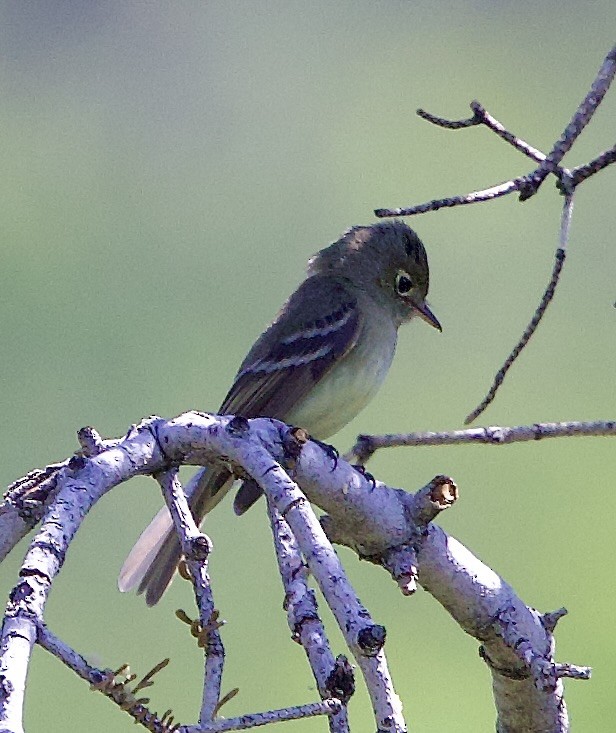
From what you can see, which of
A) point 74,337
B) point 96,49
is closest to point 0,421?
point 74,337

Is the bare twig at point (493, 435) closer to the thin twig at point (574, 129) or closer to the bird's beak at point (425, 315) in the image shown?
the thin twig at point (574, 129)

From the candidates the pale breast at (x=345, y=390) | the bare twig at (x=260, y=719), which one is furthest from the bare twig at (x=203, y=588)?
the pale breast at (x=345, y=390)

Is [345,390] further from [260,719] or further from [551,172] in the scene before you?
[260,719]

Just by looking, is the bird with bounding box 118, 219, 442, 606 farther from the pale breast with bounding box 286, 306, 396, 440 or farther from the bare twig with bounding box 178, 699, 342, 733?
the bare twig with bounding box 178, 699, 342, 733

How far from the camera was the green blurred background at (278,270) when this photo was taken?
6949mm

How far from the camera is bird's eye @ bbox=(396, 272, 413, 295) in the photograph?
18.4 ft

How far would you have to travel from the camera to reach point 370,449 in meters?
3.64

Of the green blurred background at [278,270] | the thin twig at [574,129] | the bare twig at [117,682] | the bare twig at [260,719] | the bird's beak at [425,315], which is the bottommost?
the bare twig at [260,719]

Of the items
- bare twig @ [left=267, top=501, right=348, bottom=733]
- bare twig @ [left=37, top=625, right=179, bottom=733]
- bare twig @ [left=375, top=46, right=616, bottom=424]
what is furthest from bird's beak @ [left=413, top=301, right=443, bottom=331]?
bare twig @ [left=37, top=625, right=179, bottom=733]

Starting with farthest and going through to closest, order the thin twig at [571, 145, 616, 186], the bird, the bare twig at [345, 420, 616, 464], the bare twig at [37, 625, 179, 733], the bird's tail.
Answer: the bird, the bird's tail, the bare twig at [345, 420, 616, 464], the thin twig at [571, 145, 616, 186], the bare twig at [37, 625, 179, 733]

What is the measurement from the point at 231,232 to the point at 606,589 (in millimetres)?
5485

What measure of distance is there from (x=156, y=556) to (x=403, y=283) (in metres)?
1.95

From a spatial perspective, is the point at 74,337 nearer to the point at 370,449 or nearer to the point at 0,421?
the point at 0,421

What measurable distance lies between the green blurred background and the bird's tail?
190 centimetres
